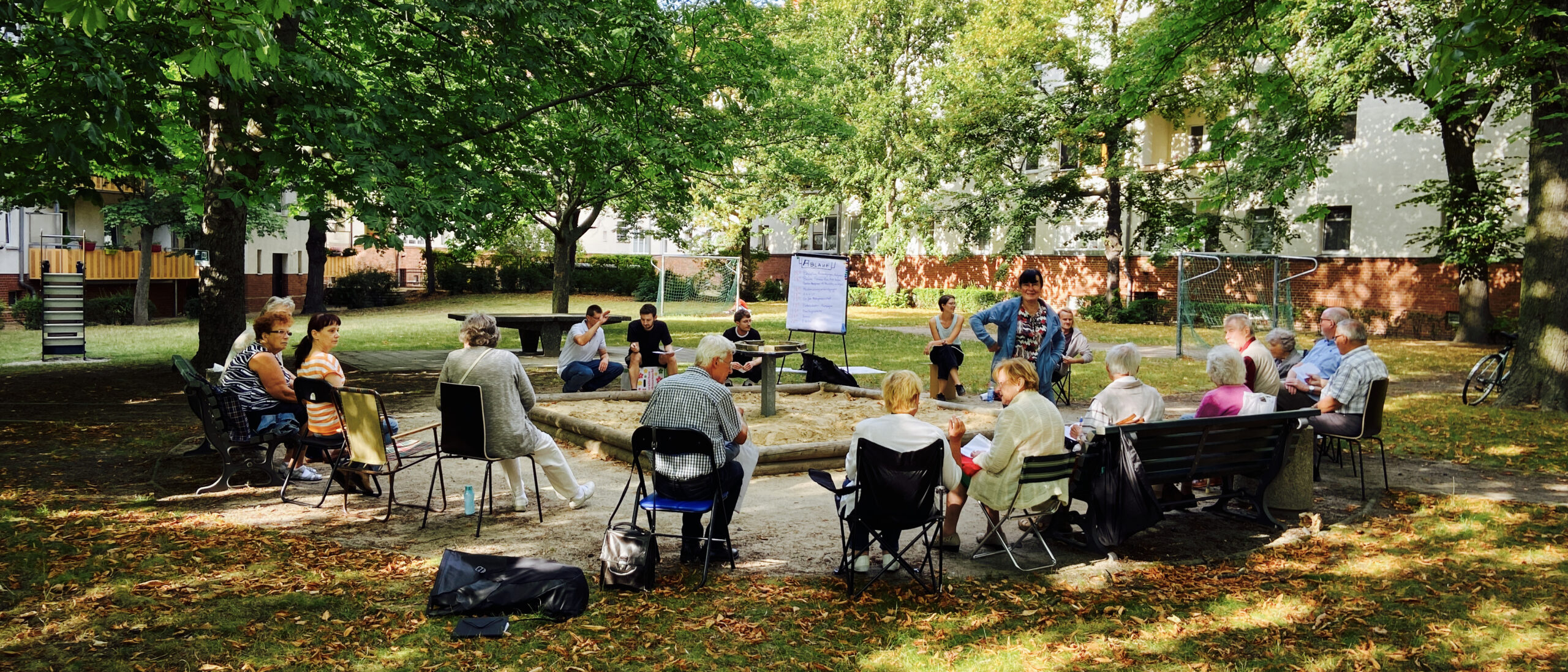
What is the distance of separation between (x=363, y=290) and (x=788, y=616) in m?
35.7

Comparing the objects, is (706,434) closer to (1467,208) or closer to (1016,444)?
(1016,444)

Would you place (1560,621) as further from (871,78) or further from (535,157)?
(871,78)

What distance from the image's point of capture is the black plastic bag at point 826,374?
1230 cm

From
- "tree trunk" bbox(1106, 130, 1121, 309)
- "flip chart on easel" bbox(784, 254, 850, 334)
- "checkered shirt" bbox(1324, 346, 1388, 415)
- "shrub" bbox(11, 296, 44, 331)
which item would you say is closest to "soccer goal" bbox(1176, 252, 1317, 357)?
"tree trunk" bbox(1106, 130, 1121, 309)

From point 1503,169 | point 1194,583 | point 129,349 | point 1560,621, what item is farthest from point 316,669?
point 1503,169

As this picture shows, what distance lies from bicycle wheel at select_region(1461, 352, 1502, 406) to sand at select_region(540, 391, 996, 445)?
22.8 feet

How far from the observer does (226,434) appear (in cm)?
708

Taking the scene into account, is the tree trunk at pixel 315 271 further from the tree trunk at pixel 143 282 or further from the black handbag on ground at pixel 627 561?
the black handbag on ground at pixel 627 561

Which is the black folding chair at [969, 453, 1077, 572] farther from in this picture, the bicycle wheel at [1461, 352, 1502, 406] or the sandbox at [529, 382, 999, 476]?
the bicycle wheel at [1461, 352, 1502, 406]

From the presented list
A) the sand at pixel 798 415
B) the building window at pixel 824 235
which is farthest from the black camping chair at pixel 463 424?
the building window at pixel 824 235

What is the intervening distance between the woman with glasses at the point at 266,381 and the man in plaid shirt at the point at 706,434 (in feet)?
10.6

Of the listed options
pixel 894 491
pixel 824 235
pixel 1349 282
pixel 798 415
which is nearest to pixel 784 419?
pixel 798 415

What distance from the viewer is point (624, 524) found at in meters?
5.37

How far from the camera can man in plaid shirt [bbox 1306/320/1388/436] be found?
7.20 m
